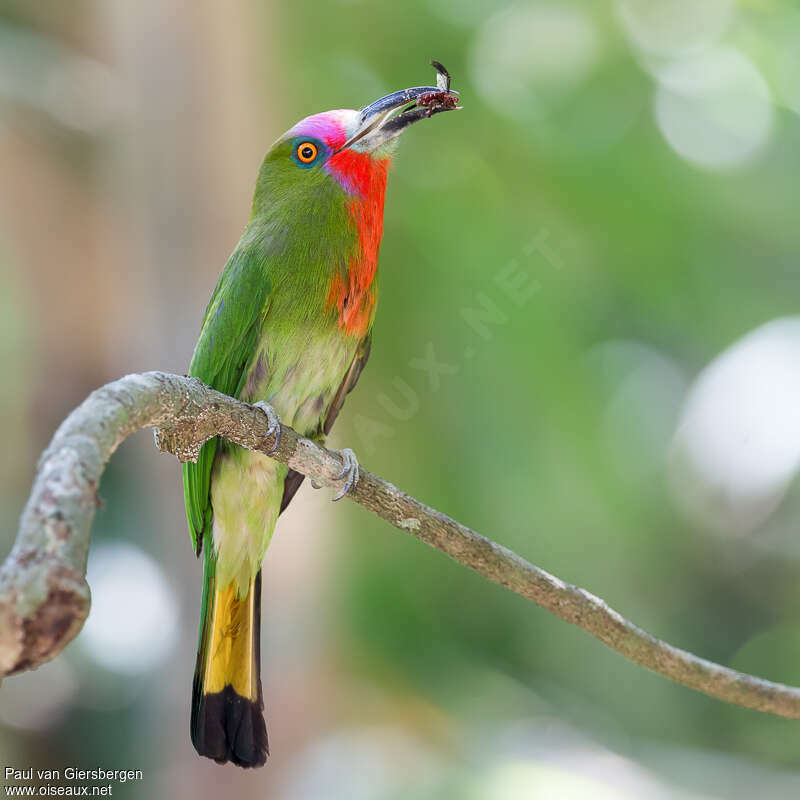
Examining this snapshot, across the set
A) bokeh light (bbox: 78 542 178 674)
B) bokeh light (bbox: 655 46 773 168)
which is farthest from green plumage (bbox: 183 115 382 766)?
bokeh light (bbox: 655 46 773 168)

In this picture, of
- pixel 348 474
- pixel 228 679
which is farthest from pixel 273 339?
pixel 228 679

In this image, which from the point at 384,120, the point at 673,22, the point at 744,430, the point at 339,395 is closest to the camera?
the point at 384,120

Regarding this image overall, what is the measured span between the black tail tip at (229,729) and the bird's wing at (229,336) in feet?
1.51

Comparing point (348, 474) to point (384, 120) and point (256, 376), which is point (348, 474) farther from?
point (384, 120)

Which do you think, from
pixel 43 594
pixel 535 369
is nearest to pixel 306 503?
pixel 535 369

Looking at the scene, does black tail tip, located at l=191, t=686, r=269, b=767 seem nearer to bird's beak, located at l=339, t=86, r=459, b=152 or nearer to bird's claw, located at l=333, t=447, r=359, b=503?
bird's claw, located at l=333, t=447, r=359, b=503

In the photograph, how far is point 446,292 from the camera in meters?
6.01

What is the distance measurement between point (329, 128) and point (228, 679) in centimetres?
137

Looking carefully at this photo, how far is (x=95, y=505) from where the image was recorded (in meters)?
0.95

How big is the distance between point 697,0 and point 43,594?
20.7 ft

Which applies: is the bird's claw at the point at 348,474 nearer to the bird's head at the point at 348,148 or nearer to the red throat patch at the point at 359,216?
the red throat patch at the point at 359,216

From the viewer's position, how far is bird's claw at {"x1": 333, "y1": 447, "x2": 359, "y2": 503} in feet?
6.70

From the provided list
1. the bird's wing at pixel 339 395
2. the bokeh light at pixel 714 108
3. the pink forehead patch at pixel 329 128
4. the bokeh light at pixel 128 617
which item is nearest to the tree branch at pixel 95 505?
the bird's wing at pixel 339 395

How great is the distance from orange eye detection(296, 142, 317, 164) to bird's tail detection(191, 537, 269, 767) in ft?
3.33
